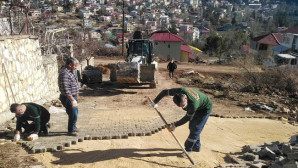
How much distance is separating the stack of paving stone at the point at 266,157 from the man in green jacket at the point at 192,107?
0.77 metres

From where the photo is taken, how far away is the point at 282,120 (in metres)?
9.41

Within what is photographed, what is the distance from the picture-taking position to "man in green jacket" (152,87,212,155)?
14.9 feet

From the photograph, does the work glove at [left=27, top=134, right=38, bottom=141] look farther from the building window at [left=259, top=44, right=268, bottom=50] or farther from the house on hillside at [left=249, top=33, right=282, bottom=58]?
the building window at [left=259, top=44, right=268, bottom=50]

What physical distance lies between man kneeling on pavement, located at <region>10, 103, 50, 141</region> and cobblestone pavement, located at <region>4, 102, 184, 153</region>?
0.52 feet

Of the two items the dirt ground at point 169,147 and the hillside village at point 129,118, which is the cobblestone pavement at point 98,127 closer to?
the hillside village at point 129,118

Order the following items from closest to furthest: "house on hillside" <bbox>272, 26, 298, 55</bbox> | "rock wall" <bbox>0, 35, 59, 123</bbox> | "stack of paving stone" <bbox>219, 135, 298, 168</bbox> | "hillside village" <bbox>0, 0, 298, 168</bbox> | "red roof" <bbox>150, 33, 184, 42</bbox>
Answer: "stack of paving stone" <bbox>219, 135, 298, 168</bbox>, "hillside village" <bbox>0, 0, 298, 168</bbox>, "rock wall" <bbox>0, 35, 59, 123</bbox>, "red roof" <bbox>150, 33, 184, 42</bbox>, "house on hillside" <bbox>272, 26, 298, 55</bbox>

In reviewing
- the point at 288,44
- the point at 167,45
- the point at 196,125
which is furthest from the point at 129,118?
the point at 288,44

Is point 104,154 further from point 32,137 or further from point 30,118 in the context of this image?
point 30,118

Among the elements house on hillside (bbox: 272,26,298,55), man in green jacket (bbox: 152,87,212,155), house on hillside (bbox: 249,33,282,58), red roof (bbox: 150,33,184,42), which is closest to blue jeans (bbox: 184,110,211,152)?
man in green jacket (bbox: 152,87,212,155)

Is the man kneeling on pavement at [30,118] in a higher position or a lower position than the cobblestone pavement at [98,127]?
higher

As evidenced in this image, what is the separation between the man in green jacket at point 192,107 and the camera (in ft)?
14.9

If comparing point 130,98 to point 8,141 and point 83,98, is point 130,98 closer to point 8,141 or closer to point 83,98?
point 83,98

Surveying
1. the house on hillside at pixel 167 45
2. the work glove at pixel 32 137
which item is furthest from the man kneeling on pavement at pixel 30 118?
the house on hillside at pixel 167 45

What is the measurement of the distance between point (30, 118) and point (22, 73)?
2998mm
